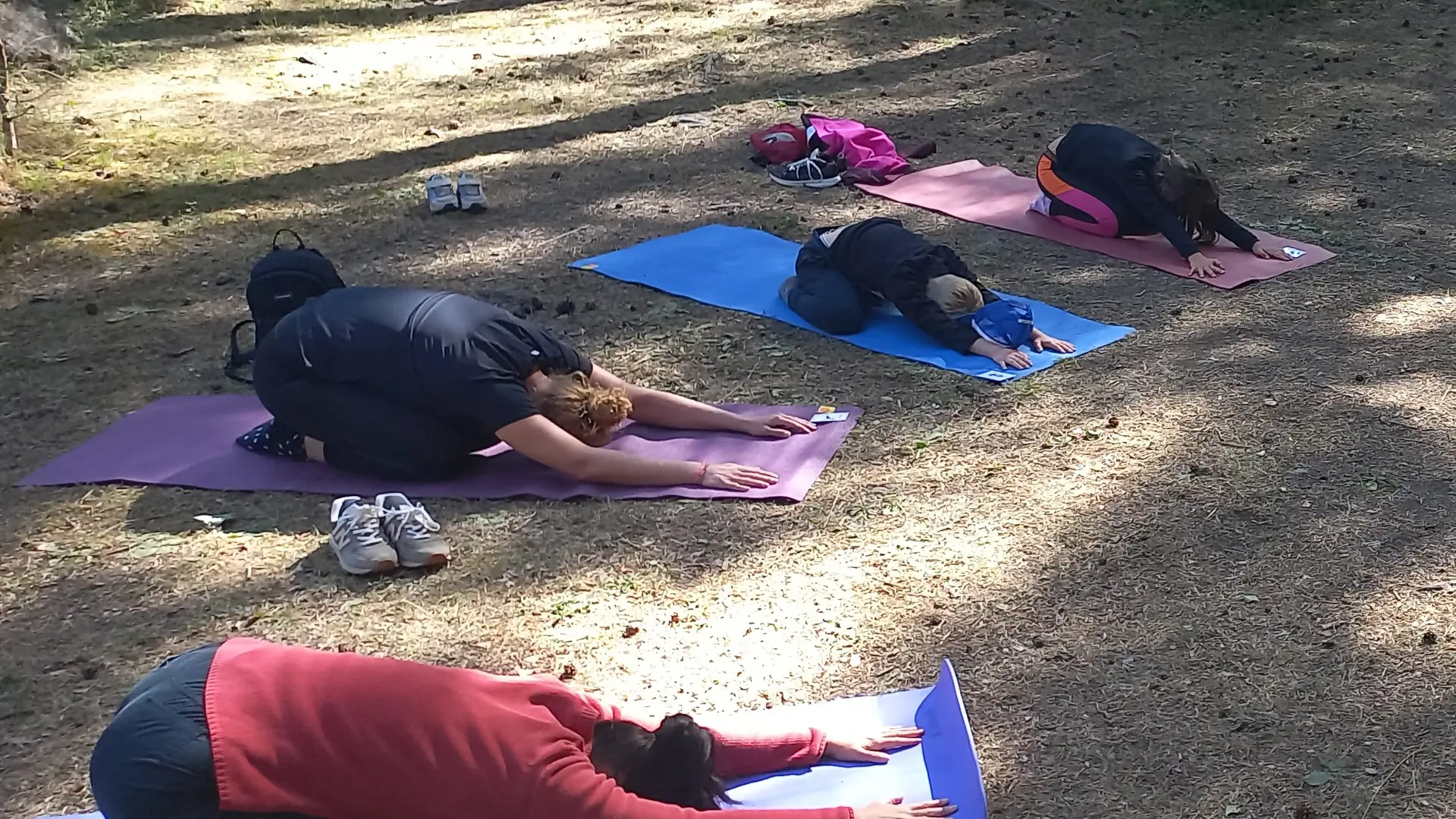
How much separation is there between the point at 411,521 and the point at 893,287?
6.88 feet

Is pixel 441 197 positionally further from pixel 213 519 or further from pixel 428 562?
pixel 428 562

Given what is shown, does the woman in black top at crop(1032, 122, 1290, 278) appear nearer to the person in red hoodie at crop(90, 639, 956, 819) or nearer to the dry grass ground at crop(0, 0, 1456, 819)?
the dry grass ground at crop(0, 0, 1456, 819)

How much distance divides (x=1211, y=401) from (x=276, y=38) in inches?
336

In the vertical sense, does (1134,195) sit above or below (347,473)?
above

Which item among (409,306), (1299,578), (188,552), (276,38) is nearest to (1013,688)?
(1299,578)

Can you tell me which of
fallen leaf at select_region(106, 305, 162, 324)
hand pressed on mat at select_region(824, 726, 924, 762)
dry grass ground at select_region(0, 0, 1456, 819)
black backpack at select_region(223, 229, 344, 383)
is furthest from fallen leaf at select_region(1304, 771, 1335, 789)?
fallen leaf at select_region(106, 305, 162, 324)

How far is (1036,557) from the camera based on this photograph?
347 centimetres

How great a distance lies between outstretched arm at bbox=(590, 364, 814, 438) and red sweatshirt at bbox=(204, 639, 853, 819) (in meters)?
2.01

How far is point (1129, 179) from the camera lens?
5.54m

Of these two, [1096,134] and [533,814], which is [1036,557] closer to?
[533,814]

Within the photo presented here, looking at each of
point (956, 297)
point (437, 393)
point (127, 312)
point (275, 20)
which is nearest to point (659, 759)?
point (437, 393)

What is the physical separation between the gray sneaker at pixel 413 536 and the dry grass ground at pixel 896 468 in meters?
0.06

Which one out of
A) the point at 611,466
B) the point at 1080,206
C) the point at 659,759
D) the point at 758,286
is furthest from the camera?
the point at 1080,206

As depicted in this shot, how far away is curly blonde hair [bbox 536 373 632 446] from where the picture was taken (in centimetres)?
385
